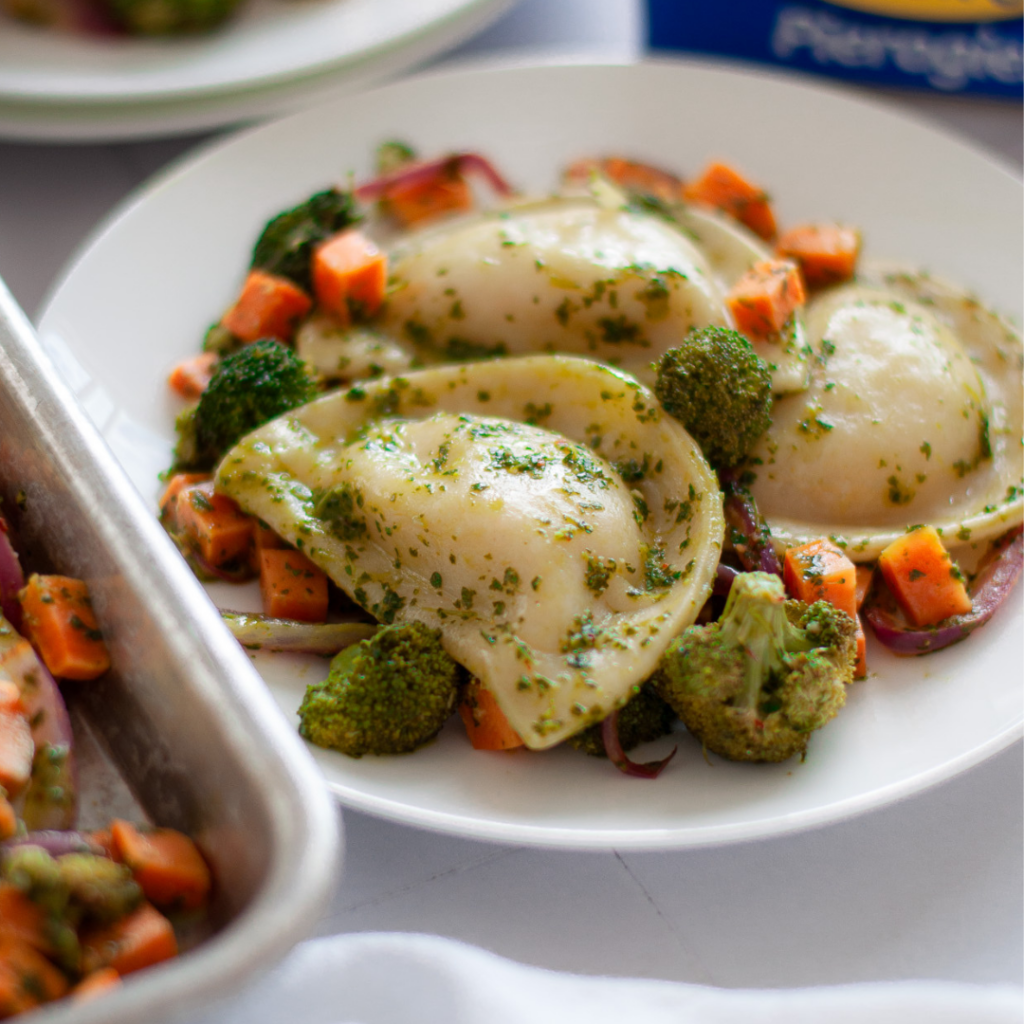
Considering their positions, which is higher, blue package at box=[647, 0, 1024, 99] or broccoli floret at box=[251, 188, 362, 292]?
blue package at box=[647, 0, 1024, 99]

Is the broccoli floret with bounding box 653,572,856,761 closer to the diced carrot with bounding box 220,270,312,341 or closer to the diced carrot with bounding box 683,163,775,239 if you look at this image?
the diced carrot with bounding box 220,270,312,341

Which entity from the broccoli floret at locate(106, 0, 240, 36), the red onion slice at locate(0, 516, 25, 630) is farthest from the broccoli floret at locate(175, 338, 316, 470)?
the broccoli floret at locate(106, 0, 240, 36)

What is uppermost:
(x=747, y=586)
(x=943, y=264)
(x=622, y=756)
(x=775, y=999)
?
(x=943, y=264)

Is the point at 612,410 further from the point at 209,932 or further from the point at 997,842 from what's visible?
the point at 209,932

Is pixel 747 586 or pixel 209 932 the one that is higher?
pixel 747 586

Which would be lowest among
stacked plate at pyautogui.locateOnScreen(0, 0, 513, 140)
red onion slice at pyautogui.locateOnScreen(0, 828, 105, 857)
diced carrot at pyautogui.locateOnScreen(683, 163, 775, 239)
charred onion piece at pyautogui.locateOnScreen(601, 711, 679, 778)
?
charred onion piece at pyautogui.locateOnScreen(601, 711, 679, 778)

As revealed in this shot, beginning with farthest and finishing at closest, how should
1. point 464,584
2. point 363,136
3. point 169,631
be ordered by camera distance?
point 363,136, point 464,584, point 169,631

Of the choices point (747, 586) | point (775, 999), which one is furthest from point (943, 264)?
point (775, 999)

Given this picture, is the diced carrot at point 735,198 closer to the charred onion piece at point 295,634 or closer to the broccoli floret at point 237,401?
the broccoli floret at point 237,401
